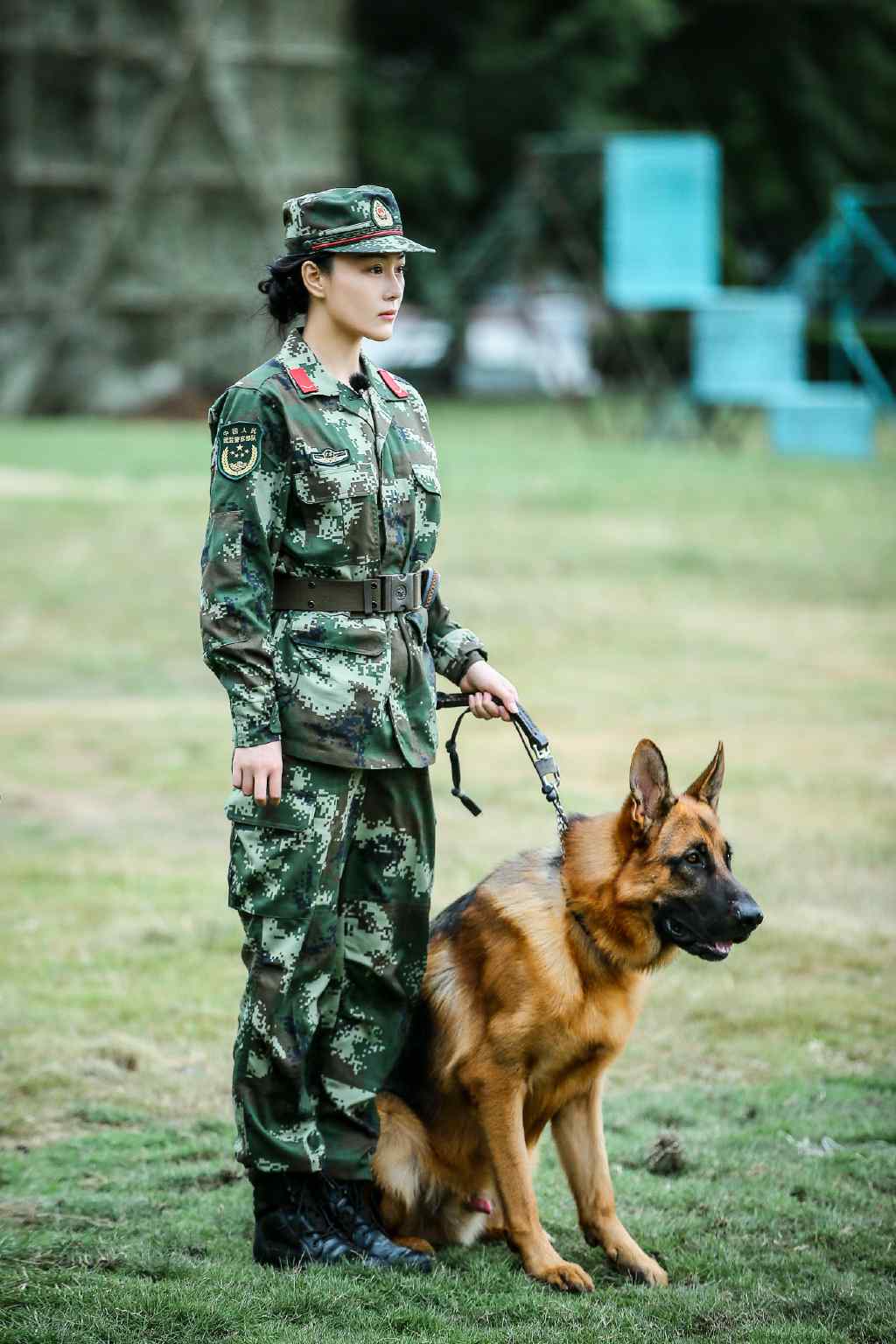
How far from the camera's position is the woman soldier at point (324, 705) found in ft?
12.1

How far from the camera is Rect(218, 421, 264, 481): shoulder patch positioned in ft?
12.0

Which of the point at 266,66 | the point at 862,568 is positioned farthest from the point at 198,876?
the point at 266,66

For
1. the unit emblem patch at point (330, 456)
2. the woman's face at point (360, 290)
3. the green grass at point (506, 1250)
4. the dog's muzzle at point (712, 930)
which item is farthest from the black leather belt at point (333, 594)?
the green grass at point (506, 1250)

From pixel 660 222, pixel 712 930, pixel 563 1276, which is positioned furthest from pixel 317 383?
pixel 660 222

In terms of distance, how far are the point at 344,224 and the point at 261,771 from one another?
119 centimetres

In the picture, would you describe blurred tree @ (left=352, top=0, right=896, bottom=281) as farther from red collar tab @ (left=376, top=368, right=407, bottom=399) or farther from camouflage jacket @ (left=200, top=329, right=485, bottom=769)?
camouflage jacket @ (left=200, top=329, right=485, bottom=769)

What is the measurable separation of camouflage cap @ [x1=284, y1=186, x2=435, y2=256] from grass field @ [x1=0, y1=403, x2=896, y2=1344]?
226 centimetres

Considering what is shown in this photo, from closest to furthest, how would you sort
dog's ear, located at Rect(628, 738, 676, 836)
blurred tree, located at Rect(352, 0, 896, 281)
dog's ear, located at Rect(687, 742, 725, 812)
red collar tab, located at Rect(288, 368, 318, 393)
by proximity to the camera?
red collar tab, located at Rect(288, 368, 318, 393), dog's ear, located at Rect(628, 738, 676, 836), dog's ear, located at Rect(687, 742, 725, 812), blurred tree, located at Rect(352, 0, 896, 281)

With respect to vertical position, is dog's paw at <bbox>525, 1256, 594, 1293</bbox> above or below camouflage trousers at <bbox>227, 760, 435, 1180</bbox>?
below

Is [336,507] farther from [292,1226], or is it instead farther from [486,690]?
[292,1226]

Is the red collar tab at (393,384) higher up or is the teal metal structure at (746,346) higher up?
the teal metal structure at (746,346)

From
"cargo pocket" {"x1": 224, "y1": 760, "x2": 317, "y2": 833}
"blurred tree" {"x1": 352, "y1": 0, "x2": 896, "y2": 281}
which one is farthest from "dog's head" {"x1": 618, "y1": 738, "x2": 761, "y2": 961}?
"blurred tree" {"x1": 352, "y1": 0, "x2": 896, "y2": 281}

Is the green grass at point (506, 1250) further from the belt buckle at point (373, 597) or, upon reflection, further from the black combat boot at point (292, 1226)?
the belt buckle at point (373, 597)

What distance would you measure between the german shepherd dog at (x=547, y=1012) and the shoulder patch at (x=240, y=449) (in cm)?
107
